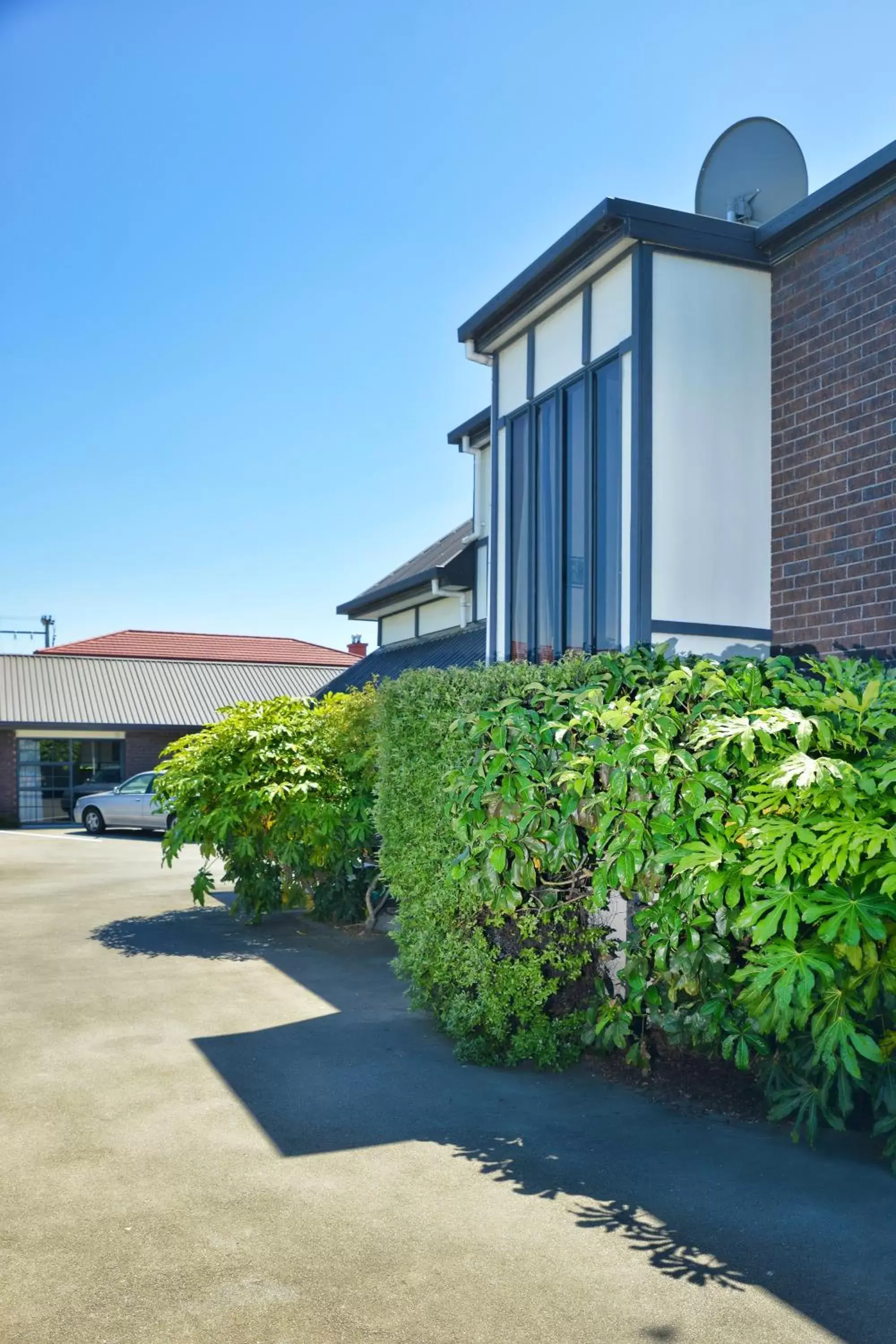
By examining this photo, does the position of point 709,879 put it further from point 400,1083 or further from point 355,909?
point 355,909

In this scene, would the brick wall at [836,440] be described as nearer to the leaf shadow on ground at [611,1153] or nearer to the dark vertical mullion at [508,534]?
the dark vertical mullion at [508,534]

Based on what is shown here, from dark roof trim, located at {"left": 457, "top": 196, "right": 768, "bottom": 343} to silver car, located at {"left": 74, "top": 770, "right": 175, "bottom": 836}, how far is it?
19217 millimetres

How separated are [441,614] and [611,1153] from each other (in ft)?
43.1

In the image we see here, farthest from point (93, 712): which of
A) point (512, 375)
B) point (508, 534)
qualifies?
point (512, 375)

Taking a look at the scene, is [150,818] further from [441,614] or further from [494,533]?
[494,533]

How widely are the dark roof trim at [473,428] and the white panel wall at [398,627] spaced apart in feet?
11.4

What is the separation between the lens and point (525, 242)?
34.8 ft

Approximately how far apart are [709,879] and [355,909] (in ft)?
25.0

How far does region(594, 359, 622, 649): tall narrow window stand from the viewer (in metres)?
7.90

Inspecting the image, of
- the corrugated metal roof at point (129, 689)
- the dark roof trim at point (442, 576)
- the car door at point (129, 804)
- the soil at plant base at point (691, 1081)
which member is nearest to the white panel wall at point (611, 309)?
the soil at plant base at point (691, 1081)

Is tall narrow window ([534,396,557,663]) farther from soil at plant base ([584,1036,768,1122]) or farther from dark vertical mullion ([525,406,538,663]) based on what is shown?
soil at plant base ([584,1036,768,1122])

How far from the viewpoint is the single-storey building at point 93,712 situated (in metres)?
29.9

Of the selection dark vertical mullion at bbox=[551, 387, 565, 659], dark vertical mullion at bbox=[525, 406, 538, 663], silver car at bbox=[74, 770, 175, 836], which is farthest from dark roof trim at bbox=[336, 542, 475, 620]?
silver car at bbox=[74, 770, 175, 836]

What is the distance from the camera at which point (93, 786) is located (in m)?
30.3
